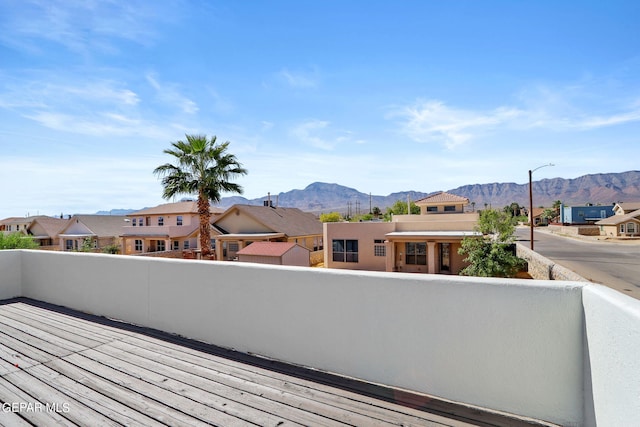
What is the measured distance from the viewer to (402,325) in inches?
110

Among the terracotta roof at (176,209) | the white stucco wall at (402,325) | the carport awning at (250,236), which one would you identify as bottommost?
the carport awning at (250,236)

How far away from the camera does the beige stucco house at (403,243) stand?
64.0 feet

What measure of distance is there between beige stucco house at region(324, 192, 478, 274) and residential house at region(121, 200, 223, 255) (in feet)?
50.8

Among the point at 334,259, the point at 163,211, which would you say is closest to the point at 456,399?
the point at 334,259

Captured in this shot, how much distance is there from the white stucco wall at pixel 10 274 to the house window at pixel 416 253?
1869 centimetres

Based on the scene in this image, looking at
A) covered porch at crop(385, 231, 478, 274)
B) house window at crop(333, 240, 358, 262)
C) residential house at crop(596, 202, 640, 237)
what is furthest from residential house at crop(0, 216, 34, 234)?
residential house at crop(596, 202, 640, 237)

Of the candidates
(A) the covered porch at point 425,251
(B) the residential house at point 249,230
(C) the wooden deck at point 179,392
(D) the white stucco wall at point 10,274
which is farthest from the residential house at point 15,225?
(C) the wooden deck at point 179,392

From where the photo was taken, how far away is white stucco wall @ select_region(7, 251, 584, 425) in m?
2.27

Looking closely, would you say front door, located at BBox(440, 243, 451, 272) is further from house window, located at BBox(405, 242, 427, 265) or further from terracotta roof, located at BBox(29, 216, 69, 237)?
terracotta roof, located at BBox(29, 216, 69, 237)

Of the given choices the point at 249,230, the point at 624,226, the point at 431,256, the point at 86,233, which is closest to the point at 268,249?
the point at 249,230

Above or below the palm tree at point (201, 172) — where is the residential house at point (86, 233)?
below

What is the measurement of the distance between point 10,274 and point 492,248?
17.8 meters

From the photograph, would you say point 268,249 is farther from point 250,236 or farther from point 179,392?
point 179,392

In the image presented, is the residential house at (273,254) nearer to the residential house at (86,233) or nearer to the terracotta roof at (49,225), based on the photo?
the residential house at (86,233)
